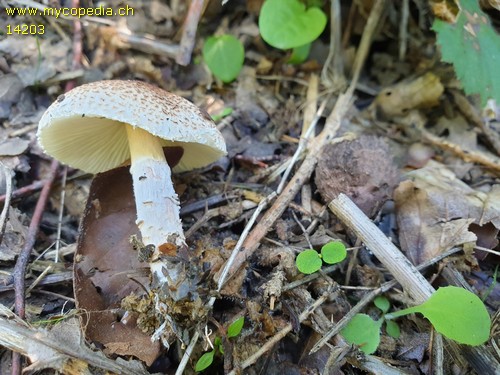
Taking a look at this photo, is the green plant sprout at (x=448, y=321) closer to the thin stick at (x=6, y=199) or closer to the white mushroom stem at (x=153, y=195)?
the white mushroom stem at (x=153, y=195)

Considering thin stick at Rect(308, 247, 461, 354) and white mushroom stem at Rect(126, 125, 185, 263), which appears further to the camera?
white mushroom stem at Rect(126, 125, 185, 263)

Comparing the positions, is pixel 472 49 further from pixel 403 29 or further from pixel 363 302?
pixel 363 302

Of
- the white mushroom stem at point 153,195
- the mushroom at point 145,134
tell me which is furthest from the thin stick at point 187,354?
the white mushroom stem at point 153,195

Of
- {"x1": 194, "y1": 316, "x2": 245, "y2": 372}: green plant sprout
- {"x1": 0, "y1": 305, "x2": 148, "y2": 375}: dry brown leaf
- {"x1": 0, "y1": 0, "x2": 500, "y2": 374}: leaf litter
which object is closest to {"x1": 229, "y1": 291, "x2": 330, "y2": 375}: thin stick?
{"x1": 0, "y1": 0, "x2": 500, "y2": 374}: leaf litter

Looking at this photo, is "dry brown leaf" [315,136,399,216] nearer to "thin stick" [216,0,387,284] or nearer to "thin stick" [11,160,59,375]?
"thin stick" [216,0,387,284]

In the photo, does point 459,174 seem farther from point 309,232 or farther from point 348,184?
point 309,232

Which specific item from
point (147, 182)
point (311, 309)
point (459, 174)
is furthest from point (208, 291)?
point (459, 174)
